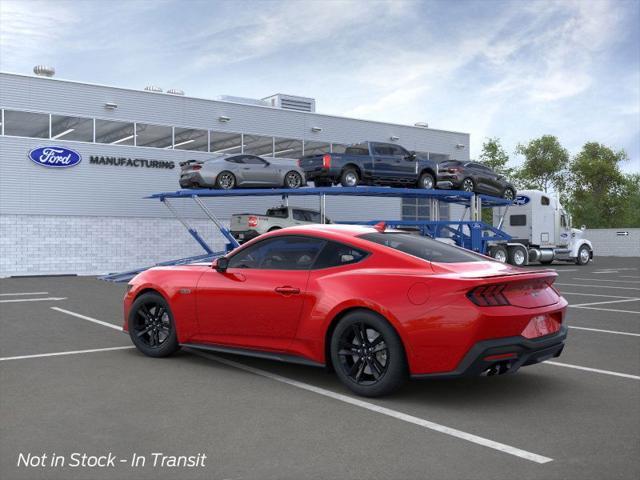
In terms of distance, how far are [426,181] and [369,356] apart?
19019mm

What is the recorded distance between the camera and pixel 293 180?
24047 mm

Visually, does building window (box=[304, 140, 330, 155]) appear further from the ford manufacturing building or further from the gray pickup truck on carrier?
the gray pickup truck on carrier

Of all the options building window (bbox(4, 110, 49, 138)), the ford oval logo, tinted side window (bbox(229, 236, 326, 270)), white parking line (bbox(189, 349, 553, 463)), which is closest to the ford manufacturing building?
building window (bbox(4, 110, 49, 138))

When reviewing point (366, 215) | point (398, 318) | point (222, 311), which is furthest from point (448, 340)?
point (366, 215)

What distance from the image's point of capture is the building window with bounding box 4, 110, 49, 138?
1001 inches

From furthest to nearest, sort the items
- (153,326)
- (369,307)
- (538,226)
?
(538,226)
(153,326)
(369,307)

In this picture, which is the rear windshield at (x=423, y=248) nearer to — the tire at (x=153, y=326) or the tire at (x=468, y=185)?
the tire at (x=153, y=326)

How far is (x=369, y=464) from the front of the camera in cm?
399

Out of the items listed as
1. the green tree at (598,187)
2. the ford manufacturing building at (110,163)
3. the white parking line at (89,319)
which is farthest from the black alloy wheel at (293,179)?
the green tree at (598,187)

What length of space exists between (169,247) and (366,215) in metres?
10.6

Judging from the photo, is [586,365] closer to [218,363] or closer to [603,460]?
[603,460]

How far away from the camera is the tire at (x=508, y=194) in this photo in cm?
2706

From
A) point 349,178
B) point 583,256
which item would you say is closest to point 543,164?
point 583,256

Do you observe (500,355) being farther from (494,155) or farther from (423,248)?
(494,155)
